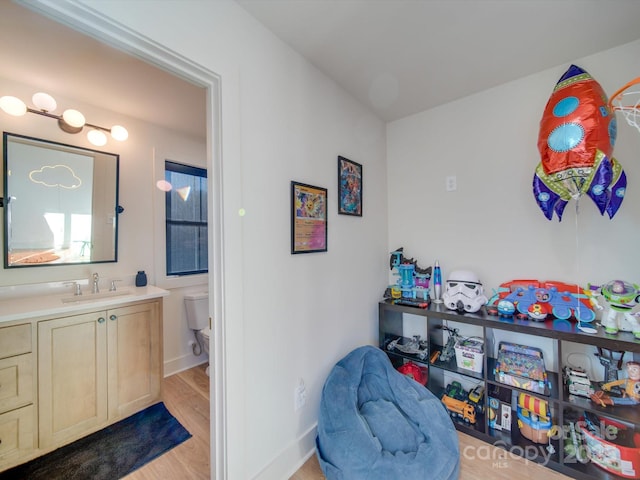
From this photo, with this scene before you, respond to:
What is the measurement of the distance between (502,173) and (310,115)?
4.91ft

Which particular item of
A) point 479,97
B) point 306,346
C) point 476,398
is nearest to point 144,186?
point 306,346

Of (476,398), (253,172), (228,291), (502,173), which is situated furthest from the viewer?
(502,173)

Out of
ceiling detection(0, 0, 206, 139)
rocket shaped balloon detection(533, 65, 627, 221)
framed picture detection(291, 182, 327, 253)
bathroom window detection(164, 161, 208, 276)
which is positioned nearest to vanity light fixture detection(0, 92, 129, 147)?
ceiling detection(0, 0, 206, 139)

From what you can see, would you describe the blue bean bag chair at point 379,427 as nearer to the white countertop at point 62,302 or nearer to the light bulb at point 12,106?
the white countertop at point 62,302

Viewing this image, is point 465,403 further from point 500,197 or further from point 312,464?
point 500,197

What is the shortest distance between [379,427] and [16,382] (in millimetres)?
2112

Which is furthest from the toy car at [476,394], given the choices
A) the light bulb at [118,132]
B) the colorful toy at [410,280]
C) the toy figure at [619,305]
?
the light bulb at [118,132]

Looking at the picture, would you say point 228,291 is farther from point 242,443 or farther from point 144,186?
point 144,186

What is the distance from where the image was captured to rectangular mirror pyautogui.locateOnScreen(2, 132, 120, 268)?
5.64 ft

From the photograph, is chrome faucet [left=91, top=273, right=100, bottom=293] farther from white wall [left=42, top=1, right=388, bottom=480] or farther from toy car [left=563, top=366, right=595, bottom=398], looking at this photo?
toy car [left=563, top=366, right=595, bottom=398]

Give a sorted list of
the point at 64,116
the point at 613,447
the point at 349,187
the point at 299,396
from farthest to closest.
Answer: the point at 349,187 → the point at 64,116 → the point at 299,396 → the point at 613,447

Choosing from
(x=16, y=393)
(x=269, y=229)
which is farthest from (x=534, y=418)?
(x=16, y=393)

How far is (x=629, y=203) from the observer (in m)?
1.51

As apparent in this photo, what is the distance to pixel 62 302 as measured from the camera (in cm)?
171
